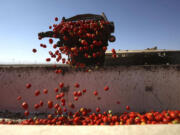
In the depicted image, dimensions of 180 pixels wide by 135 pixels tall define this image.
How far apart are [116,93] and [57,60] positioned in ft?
5.41

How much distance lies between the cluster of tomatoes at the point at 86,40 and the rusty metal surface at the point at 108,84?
0.29 m

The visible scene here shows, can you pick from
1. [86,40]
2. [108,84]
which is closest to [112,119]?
[108,84]

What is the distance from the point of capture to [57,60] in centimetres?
352

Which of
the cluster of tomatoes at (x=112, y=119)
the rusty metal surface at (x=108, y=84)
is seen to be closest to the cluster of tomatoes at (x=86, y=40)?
the rusty metal surface at (x=108, y=84)

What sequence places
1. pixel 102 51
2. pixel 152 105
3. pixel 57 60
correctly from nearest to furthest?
pixel 152 105
pixel 102 51
pixel 57 60

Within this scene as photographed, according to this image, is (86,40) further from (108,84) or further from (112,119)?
(112,119)

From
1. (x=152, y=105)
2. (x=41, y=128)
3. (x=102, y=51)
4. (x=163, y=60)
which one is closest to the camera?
(x=41, y=128)

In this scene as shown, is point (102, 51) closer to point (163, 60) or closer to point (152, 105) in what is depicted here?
point (152, 105)

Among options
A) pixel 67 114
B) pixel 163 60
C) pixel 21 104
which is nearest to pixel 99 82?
pixel 67 114

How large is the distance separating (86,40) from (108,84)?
111cm

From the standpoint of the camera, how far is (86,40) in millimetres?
3188

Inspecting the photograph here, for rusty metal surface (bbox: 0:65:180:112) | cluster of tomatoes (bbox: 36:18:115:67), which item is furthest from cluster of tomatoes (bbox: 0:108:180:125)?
cluster of tomatoes (bbox: 36:18:115:67)

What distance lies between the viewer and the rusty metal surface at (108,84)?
291 centimetres

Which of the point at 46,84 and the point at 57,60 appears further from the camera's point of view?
the point at 57,60
